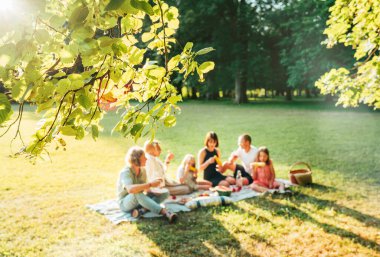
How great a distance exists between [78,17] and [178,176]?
21.4 feet

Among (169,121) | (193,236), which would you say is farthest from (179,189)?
(169,121)

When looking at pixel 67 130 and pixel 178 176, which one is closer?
pixel 67 130

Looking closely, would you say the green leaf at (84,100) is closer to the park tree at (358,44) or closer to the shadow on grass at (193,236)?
the shadow on grass at (193,236)

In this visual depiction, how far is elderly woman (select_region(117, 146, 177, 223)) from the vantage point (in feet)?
19.3

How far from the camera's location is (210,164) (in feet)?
26.9

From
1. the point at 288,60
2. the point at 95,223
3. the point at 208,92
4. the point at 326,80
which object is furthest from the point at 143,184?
the point at 208,92

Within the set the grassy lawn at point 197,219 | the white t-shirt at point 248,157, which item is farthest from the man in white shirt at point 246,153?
the grassy lawn at point 197,219

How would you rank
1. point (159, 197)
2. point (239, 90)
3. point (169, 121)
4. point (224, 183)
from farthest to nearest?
point (239, 90) → point (224, 183) → point (159, 197) → point (169, 121)

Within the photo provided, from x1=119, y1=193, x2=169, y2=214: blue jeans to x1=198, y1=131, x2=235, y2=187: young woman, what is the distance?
2042 mm

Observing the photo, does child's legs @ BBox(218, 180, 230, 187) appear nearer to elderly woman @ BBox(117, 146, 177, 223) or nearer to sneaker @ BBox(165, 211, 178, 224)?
elderly woman @ BBox(117, 146, 177, 223)

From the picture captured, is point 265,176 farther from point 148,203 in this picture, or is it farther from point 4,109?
point 4,109

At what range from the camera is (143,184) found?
5879 millimetres

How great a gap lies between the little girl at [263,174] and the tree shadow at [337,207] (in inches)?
24.8

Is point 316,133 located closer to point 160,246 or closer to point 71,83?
point 160,246
